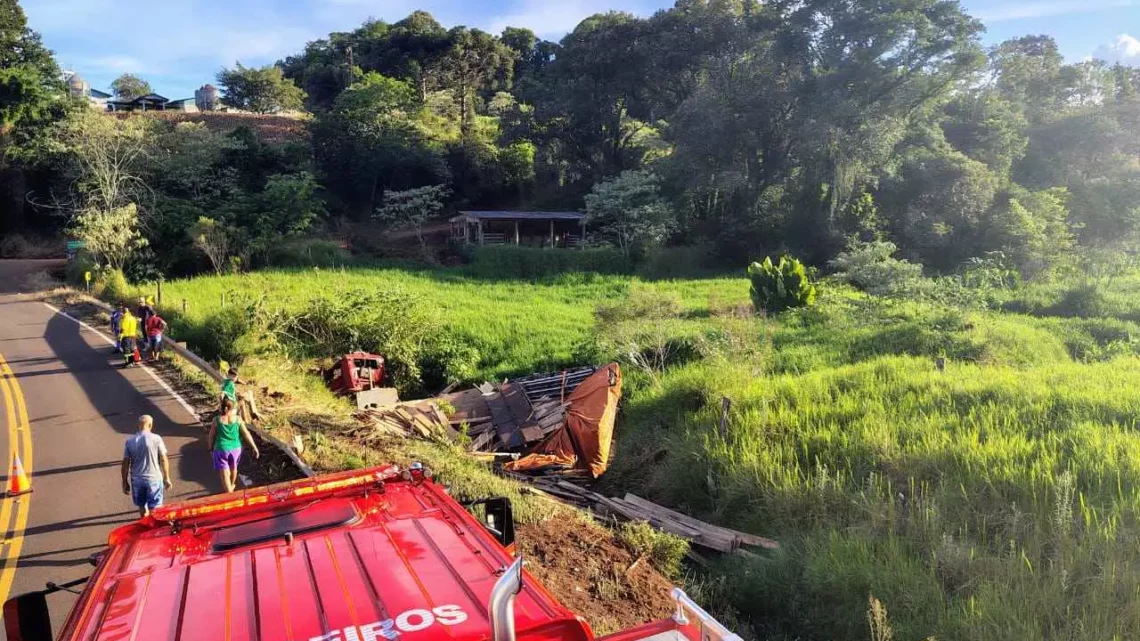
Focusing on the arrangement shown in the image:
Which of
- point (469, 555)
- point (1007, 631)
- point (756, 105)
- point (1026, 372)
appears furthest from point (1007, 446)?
point (756, 105)

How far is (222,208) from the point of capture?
34906 millimetres

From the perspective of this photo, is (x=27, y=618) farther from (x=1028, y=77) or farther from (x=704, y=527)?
(x=1028, y=77)

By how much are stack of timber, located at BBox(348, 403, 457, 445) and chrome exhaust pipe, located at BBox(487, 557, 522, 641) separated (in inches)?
381

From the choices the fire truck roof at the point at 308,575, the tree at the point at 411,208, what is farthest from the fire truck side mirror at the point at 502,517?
the tree at the point at 411,208

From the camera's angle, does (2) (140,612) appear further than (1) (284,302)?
No

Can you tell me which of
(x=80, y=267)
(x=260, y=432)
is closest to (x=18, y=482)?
(x=260, y=432)

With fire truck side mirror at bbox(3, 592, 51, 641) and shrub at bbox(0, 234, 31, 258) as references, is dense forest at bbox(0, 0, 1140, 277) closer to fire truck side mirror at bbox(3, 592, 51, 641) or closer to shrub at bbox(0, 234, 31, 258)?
shrub at bbox(0, 234, 31, 258)

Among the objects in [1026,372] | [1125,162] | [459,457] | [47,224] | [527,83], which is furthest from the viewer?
[527,83]

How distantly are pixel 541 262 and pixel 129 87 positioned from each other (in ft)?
203

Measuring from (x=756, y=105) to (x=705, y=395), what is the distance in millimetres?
26409

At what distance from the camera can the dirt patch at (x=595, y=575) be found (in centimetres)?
674

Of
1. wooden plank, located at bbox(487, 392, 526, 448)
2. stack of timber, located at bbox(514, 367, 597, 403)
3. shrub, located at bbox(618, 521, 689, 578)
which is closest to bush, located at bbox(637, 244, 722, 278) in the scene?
stack of timber, located at bbox(514, 367, 597, 403)

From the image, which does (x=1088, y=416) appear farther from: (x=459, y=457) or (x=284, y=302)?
(x=284, y=302)

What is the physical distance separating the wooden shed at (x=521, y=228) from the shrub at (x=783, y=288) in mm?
18761
